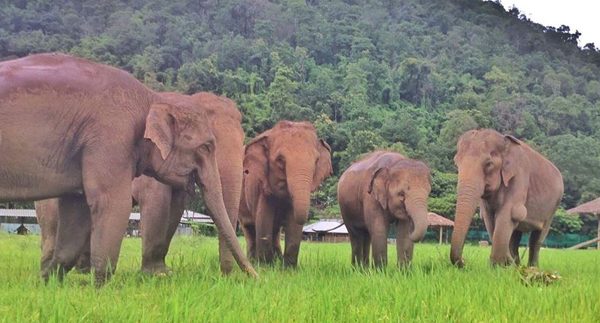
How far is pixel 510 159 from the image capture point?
9.28m

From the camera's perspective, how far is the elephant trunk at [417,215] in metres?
8.63

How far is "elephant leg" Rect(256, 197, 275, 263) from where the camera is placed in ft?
31.5

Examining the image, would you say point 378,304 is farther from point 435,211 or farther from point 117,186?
point 435,211

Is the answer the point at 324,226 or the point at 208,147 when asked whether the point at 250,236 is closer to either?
the point at 208,147

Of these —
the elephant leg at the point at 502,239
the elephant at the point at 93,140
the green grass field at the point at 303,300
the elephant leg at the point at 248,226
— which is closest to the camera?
the green grass field at the point at 303,300

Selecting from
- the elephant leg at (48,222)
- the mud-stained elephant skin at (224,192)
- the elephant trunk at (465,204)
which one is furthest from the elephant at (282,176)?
the elephant leg at (48,222)

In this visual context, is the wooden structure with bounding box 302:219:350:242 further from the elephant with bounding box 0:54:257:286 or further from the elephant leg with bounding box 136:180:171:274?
the elephant with bounding box 0:54:257:286

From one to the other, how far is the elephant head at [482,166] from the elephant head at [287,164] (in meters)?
1.72

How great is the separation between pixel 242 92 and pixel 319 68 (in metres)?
22.2

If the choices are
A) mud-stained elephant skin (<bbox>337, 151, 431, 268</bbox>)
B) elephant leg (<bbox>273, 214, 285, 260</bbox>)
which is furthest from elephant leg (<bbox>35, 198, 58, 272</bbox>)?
mud-stained elephant skin (<bbox>337, 151, 431, 268</bbox>)

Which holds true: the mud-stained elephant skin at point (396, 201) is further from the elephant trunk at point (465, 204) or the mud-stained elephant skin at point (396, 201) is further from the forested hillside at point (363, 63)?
the forested hillside at point (363, 63)

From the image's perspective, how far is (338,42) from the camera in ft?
386

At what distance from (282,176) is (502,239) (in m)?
2.66

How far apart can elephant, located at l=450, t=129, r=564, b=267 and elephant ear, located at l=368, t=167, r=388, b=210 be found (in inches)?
33.8
